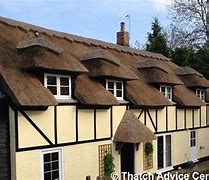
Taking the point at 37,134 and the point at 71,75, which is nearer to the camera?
the point at 37,134

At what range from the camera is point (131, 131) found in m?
13.0

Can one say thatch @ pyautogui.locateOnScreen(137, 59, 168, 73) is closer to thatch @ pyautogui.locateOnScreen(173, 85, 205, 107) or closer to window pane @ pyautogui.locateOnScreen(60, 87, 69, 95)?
thatch @ pyautogui.locateOnScreen(173, 85, 205, 107)

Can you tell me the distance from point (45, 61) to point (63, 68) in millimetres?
656

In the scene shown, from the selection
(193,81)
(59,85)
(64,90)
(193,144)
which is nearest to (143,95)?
(64,90)

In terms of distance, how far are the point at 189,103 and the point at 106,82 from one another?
254 inches

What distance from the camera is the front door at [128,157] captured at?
46.9ft

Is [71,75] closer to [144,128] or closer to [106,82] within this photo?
[106,82]

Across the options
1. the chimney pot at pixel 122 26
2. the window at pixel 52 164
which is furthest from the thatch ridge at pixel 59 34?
the window at pixel 52 164

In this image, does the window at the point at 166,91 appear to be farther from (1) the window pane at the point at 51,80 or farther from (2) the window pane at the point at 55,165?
(2) the window pane at the point at 55,165

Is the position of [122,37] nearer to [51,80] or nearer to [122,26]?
[122,26]

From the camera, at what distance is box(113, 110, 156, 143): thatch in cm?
1275

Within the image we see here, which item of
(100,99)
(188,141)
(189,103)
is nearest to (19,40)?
(100,99)

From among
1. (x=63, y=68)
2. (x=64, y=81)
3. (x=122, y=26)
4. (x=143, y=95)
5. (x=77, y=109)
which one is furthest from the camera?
(x=122, y=26)

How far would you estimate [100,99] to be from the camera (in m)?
11.9
